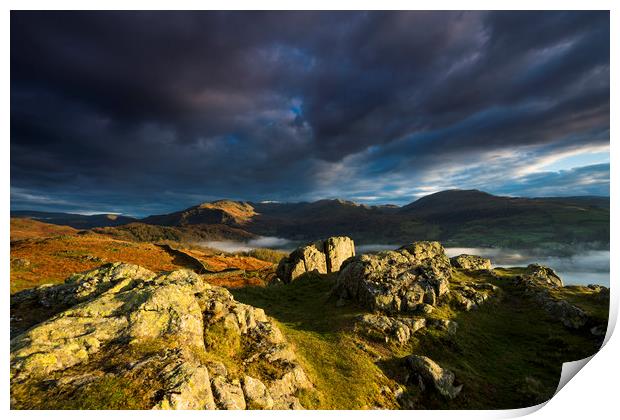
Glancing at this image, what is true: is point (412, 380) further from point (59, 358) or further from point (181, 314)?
point (59, 358)

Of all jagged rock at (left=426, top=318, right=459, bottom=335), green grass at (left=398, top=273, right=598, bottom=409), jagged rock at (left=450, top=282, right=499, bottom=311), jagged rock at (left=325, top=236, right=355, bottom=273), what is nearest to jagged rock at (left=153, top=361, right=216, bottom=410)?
green grass at (left=398, top=273, right=598, bottom=409)

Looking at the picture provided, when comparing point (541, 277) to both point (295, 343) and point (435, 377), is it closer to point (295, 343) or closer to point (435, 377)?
point (435, 377)

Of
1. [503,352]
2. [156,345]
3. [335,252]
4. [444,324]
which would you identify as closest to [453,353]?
[444,324]

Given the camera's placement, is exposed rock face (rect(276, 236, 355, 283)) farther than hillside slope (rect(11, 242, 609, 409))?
Yes

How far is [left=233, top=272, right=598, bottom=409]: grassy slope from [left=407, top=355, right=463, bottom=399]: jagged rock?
582 mm

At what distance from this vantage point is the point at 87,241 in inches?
3460

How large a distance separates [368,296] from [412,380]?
12.4 m

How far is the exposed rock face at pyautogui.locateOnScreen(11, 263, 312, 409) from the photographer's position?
11.6 m

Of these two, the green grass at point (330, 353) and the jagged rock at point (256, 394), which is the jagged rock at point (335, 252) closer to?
the green grass at point (330, 353)

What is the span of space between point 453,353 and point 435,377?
25.5ft

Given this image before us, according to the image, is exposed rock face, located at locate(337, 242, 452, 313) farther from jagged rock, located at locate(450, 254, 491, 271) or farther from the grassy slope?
jagged rock, located at locate(450, 254, 491, 271)

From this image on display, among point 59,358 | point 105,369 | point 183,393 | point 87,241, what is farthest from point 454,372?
point 87,241

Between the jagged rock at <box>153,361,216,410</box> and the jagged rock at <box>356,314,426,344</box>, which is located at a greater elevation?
the jagged rock at <box>153,361,216,410</box>

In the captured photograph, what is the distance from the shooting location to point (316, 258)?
6303cm
